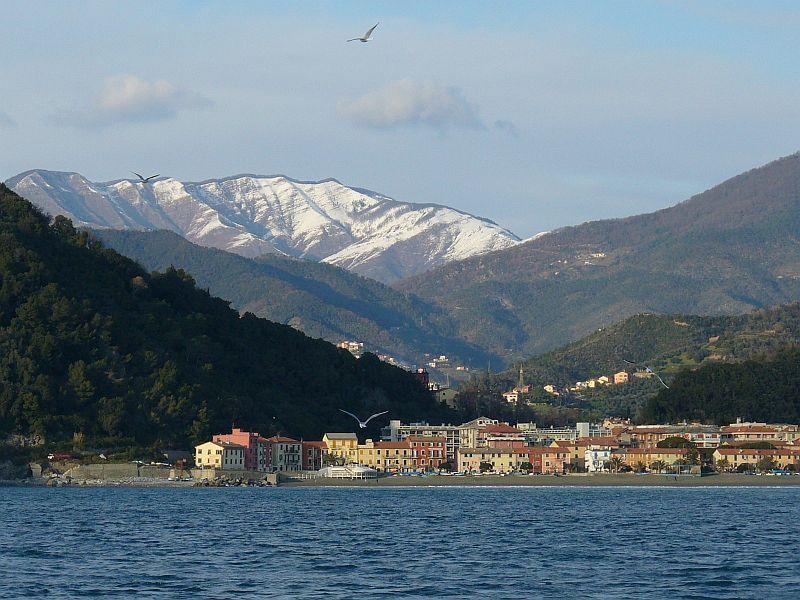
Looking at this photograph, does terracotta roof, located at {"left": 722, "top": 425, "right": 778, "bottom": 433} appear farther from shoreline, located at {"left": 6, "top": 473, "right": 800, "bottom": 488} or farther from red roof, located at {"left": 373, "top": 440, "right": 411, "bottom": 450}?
red roof, located at {"left": 373, "top": 440, "right": 411, "bottom": 450}

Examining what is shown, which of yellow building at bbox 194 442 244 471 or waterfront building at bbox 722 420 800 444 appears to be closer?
yellow building at bbox 194 442 244 471

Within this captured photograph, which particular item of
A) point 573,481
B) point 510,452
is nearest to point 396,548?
point 573,481

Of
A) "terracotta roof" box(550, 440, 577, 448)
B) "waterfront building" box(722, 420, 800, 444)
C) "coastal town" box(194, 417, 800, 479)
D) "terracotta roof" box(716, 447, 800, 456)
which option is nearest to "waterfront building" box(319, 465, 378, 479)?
"coastal town" box(194, 417, 800, 479)

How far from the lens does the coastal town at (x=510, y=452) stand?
16038 centimetres

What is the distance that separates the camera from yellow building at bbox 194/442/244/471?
147875mm

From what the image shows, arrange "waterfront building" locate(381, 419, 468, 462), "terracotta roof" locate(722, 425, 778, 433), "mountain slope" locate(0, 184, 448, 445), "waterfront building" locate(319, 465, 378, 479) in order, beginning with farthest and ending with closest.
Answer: "waterfront building" locate(381, 419, 468, 462), "terracotta roof" locate(722, 425, 778, 433), "waterfront building" locate(319, 465, 378, 479), "mountain slope" locate(0, 184, 448, 445)

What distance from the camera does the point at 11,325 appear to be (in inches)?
6211

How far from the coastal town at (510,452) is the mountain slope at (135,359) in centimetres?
551

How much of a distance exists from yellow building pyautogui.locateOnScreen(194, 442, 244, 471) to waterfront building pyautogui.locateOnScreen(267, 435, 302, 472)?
26.5 feet

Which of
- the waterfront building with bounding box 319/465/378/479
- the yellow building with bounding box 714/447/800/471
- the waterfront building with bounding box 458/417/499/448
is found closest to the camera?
the waterfront building with bounding box 319/465/378/479

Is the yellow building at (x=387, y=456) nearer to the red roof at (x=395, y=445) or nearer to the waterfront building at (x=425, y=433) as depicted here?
the red roof at (x=395, y=445)

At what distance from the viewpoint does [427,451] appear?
176m

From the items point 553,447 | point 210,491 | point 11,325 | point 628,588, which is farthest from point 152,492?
point 628,588

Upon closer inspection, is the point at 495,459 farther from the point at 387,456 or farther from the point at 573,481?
the point at 573,481
